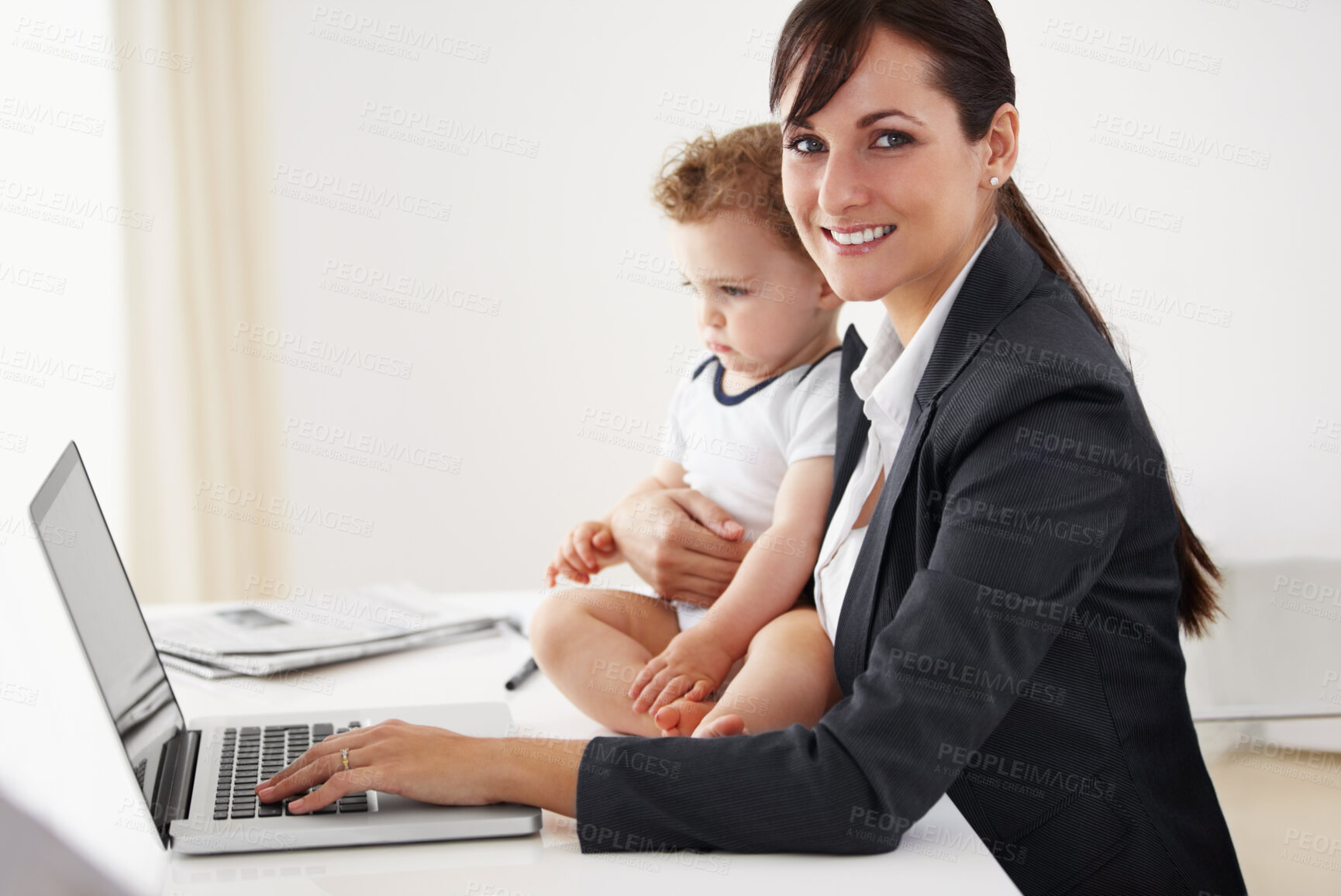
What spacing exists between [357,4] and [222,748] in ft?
8.27

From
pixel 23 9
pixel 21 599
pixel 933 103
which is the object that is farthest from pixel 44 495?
pixel 23 9

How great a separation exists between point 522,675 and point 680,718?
282 millimetres

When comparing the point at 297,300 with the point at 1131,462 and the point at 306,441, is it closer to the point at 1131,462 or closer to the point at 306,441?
the point at 306,441

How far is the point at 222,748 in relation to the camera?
1.03m

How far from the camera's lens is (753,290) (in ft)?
4.66

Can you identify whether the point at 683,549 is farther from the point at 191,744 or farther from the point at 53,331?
the point at 53,331

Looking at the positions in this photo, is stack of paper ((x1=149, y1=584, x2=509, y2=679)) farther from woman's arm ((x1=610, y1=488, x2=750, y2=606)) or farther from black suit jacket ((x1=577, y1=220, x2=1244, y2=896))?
black suit jacket ((x1=577, y1=220, x2=1244, y2=896))

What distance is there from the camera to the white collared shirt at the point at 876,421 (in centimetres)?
106

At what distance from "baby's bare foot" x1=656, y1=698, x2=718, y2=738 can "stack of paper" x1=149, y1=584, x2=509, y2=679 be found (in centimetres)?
46

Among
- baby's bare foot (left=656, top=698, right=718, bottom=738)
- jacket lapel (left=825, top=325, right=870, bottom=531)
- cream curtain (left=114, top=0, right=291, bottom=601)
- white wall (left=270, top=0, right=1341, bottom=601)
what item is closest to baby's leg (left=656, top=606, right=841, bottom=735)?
baby's bare foot (left=656, top=698, right=718, bottom=738)

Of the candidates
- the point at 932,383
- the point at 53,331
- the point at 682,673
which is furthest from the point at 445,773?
the point at 53,331

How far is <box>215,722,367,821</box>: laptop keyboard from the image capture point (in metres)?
0.88

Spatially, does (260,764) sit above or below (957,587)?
below

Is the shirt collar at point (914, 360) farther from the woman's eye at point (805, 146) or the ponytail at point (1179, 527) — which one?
the woman's eye at point (805, 146)
